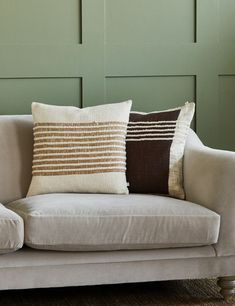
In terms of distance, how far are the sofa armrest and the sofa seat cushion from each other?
0.05 metres

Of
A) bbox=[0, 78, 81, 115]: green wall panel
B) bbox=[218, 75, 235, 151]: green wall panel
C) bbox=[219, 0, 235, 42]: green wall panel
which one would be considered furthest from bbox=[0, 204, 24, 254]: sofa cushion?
bbox=[219, 0, 235, 42]: green wall panel

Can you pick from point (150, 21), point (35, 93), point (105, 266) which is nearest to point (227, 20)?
point (150, 21)

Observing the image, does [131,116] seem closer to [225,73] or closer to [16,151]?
[16,151]

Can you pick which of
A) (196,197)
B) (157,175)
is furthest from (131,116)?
(196,197)

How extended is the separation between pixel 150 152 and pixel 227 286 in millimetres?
713

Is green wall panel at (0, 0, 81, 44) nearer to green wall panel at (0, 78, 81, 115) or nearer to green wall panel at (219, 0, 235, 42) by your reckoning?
green wall panel at (0, 78, 81, 115)

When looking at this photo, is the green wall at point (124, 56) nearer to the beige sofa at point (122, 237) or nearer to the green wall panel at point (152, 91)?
the green wall panel at point (152, 91)

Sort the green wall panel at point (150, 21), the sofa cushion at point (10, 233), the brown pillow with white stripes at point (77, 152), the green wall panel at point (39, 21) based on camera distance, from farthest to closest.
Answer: the green wall panel at point (150, 21)
the green wall panel at point (39, 21)
the brown pillow with white stripes at point (77, 152)
the sofa cushion at point (10, 233)

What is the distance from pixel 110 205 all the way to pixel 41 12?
4.63ft

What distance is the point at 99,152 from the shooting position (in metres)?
3.06

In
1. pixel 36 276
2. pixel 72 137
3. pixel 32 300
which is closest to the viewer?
pixel 36 276

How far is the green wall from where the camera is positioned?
361cm

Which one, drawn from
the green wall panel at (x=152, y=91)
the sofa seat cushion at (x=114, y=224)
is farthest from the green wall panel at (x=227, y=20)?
the sofa seat cushion at (x=114, y=224)

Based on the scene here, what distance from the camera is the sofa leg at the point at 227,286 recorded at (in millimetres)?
2836
